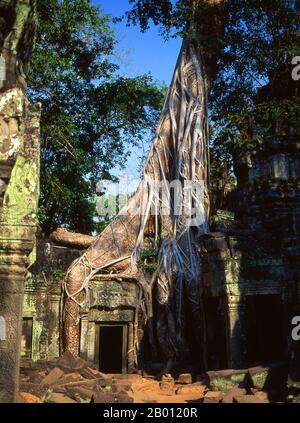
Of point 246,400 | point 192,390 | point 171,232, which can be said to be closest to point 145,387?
point 192,390

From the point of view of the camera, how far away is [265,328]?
24.3 feet

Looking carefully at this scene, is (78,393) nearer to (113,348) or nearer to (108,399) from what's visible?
(108,399)

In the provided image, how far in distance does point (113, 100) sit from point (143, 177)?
3422 mm

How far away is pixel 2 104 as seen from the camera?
281 centimetres

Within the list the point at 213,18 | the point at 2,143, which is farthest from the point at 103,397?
the point at 213,18

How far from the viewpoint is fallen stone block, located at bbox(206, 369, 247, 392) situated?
19.1 feet

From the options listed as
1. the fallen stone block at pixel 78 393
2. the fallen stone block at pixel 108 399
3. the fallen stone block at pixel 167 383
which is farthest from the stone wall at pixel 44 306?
the fallen stone block at pixel 108 399

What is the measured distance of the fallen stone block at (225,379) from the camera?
5.82 metres

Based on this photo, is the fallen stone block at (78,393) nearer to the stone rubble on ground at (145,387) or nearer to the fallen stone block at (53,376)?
the stone rubble on ground at (145,387)

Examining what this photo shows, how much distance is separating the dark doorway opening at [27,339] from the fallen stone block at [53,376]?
10.2ft

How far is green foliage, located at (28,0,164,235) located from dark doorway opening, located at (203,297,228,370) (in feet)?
15.8

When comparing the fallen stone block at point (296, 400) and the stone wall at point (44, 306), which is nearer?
→ the fallen stone block at point (296, 400)

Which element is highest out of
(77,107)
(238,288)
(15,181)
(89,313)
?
(77,107)

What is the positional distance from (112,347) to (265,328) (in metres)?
4.46
